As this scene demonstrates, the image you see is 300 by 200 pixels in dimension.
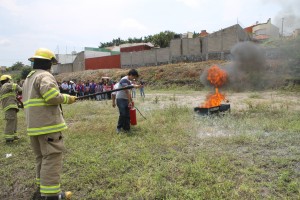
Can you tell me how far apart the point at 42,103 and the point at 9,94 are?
15.1 feet

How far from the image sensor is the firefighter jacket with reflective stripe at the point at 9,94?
753cm

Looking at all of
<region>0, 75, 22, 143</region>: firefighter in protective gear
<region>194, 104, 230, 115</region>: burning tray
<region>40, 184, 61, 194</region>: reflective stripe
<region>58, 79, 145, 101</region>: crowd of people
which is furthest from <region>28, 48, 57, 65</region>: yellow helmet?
<region>58, 79, 145, 101</region>: crowd of people

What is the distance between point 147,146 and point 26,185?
2.54 metres

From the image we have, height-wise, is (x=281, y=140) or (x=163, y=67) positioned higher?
(x=163, y=67)

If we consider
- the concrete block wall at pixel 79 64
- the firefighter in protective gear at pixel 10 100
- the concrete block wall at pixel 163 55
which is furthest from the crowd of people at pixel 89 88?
the concrete block wall at pixel 79 64

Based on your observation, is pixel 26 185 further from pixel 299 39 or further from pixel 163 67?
pixel 163 67

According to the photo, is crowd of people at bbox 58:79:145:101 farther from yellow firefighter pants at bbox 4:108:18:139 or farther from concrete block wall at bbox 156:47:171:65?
concrete block wall at bbox 156:47:171:65

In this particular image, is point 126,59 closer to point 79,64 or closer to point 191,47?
point 191,47

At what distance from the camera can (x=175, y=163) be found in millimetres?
4770

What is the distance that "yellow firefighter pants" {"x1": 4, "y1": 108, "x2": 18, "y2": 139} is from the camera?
729cm

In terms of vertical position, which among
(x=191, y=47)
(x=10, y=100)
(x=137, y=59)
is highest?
(x=191, y=47)

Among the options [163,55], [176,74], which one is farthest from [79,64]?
[176,74]

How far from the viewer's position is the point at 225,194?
140 inches

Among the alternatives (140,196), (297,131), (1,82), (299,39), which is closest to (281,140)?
(297,131)
